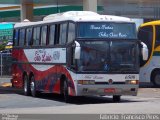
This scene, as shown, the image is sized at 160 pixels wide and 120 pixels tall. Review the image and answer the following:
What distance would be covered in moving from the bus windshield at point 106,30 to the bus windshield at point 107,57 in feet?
0.88

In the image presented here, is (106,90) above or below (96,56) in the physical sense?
below

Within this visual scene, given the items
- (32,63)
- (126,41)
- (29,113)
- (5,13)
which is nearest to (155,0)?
(32,63)

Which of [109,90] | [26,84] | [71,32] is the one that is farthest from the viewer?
[26,84]

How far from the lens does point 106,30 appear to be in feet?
70.2

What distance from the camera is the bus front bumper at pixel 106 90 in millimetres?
20906

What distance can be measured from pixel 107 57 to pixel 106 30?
1.04 m

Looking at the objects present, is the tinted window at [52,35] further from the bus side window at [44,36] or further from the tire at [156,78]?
the tire at [156,78]

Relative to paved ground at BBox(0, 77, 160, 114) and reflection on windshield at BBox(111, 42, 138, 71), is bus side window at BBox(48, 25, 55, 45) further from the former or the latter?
reflection on windshield at BBox(111, 42, 138, 71)

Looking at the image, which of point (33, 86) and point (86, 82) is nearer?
point (86, 82)

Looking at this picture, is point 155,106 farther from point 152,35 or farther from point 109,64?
point 152,35

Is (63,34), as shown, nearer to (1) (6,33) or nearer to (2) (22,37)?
(2) (22,37)

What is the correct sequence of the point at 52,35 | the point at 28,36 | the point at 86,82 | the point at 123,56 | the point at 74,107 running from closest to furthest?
the point at 74,107
the point at 86,82
the point at 123,56
the point at 52,35
the point at 28,36

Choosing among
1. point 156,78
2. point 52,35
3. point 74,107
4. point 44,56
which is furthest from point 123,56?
point 156,78

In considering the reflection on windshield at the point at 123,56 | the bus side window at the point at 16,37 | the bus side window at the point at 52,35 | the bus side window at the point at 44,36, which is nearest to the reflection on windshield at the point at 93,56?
the reflection on windshield at the point at 123,56
